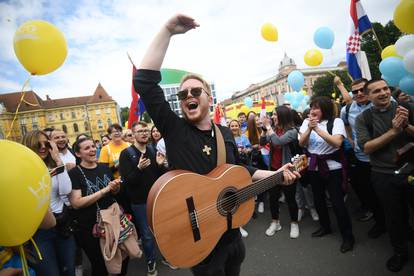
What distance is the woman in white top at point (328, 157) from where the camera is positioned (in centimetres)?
338

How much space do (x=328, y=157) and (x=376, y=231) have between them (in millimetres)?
1484

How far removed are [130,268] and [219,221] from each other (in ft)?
9.86

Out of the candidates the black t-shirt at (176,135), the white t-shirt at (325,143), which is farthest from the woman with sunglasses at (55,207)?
the white t-shirt at (325,143)

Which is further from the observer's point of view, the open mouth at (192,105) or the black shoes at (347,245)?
the black shoes at (347,245)

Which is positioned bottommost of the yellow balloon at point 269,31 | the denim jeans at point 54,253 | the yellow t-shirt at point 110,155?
the denim jeans at point 54,253

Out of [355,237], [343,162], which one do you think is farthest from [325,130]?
[355,237]

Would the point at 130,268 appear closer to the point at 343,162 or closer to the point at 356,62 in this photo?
the point at 343,162

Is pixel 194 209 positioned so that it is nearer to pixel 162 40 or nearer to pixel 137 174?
pixel 162 40

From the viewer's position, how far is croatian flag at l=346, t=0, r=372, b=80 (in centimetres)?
544

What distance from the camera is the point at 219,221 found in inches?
68.4

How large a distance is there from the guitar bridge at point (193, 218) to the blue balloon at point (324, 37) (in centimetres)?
734

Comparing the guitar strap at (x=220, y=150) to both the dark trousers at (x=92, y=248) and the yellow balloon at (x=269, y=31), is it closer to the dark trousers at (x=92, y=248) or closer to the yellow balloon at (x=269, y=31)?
the dark trousers at (x=92, y=248)

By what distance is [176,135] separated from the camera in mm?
1733

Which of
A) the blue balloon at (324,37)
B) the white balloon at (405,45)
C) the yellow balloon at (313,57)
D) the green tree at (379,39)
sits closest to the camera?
the white balloon at (405,45)
